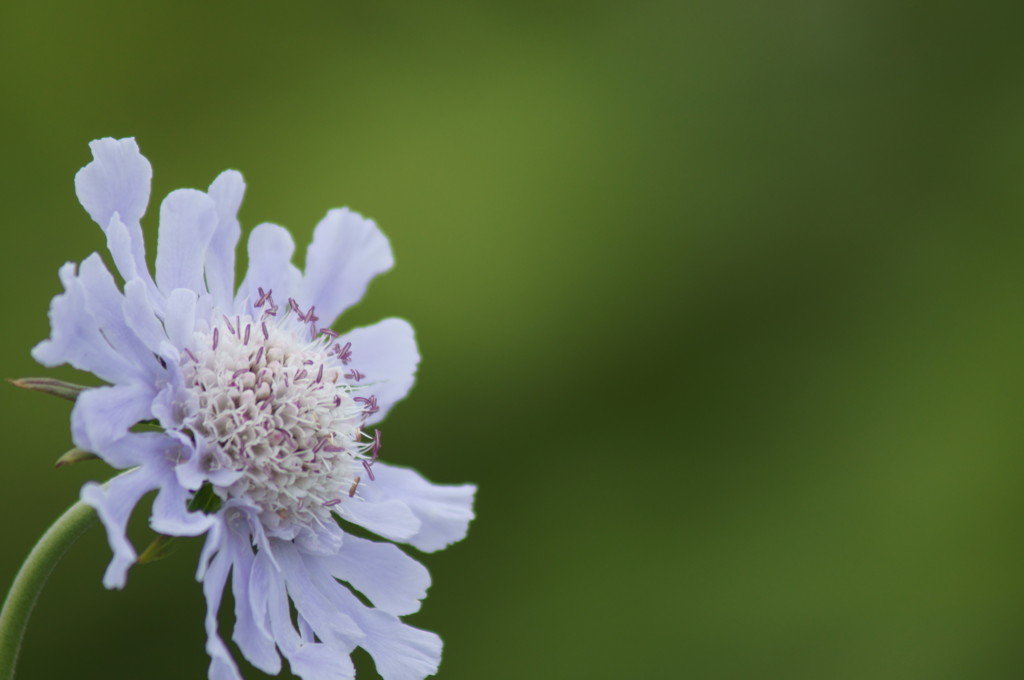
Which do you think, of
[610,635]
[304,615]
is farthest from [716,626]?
[304,615]

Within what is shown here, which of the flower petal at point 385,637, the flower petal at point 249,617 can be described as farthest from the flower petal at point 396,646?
the flower petal at point 249,617

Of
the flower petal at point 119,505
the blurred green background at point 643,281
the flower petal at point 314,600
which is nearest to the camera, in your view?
the flower petal at point 119,505

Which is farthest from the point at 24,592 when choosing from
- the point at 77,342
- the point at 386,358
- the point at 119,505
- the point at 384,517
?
the point at 386,358

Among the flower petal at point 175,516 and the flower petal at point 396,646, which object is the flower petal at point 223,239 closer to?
the flower petal at point 175,516

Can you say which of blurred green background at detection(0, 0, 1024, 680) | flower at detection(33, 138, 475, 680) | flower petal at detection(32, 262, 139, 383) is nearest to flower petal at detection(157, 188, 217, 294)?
flower at detection(33, 138, 475, 680)

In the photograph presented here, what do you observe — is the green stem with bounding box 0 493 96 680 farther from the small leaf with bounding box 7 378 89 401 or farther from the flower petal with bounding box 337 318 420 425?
the flower petal with bounding box 337 318 420 425

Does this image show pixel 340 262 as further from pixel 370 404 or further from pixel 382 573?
pixel 382 573

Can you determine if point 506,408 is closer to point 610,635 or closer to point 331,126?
point 610,635
